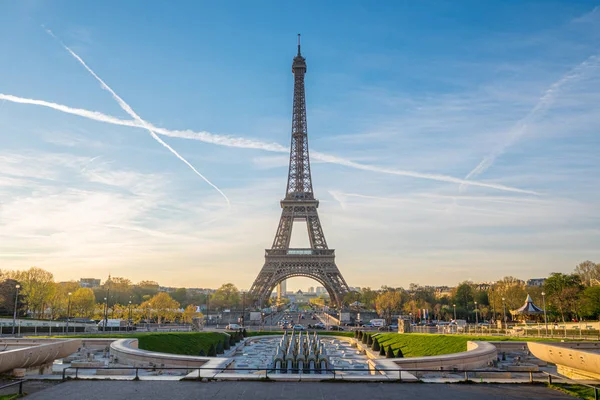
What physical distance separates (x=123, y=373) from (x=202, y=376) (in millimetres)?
5507

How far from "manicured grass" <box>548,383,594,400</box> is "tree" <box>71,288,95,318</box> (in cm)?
7959

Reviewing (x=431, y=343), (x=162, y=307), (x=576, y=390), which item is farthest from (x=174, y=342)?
(x=162, y=307)

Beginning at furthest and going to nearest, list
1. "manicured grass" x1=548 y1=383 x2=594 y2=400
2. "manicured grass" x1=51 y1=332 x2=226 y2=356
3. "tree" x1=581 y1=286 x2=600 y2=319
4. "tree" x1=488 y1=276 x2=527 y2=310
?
"tree" x1=488 y1=276 x2=527 y2=310 → "tree" x1=581 y1=286 x2=600 y2=319 → "manicured grass" x1=51 y1=332 x2=226 y2=356 → "manicured grass" x1=548 y1=383 x2=594 y2=400

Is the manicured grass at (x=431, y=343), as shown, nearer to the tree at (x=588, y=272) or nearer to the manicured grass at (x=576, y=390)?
the manicured grass at (x=576, y=390)

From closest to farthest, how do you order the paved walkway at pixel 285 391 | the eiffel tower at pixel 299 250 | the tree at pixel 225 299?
the paved walkway at pixel 285 391
the eiffel tower at pixel 299 250
the tree at pixel 225 299

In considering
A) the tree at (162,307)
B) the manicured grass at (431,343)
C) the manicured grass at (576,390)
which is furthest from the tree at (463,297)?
the manicured grass at (576,390)

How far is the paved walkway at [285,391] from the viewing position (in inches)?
512

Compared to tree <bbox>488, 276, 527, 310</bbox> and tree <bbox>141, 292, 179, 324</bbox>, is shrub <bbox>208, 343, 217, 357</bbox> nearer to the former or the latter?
tree <bbox>141, 292, 179, 324</bbox>

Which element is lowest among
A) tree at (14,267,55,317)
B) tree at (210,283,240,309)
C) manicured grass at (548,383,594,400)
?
tree at (210,283,240,309)

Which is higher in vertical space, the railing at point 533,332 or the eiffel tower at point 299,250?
the eiffel tower at point 299,250

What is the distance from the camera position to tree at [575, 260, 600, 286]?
3270 inches

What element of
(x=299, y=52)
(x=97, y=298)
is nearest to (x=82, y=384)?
(x=299, y=52)

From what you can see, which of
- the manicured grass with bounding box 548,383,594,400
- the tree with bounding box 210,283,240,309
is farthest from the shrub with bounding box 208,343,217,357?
the tree with bounding box 210,283,240,309

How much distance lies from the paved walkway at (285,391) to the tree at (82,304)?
72.7 metres
